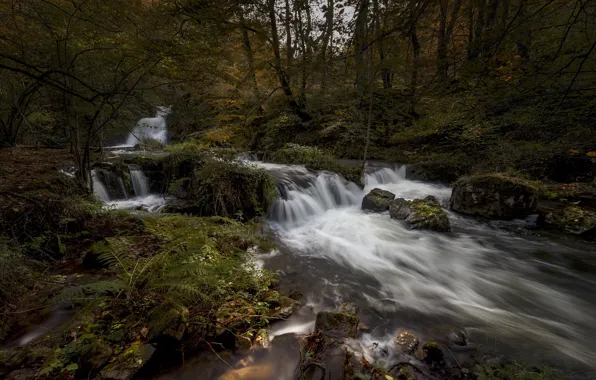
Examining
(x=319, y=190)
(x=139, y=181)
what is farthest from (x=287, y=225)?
(x=139, y=181)

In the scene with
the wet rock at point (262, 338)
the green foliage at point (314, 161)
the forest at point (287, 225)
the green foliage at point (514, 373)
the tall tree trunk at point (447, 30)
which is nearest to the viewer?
the green foliage at point (514, 373)

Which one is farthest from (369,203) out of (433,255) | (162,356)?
(162,356)

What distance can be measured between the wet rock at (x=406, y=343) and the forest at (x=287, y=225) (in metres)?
0.03

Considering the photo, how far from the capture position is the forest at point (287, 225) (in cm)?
229

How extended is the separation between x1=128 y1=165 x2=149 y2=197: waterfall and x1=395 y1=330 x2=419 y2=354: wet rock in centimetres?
777

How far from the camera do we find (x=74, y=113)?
4.65m

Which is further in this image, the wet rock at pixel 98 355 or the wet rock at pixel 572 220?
the wet rock at pixel 572 220

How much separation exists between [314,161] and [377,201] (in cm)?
312

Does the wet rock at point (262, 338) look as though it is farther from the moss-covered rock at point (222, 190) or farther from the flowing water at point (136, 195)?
the flowing water at point (136, 195)

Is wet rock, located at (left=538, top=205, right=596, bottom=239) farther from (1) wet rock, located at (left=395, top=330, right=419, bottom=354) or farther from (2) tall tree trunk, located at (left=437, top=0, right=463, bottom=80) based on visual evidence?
(1) wet rock, located at (left=395, top=330, right=419, bottom=354)

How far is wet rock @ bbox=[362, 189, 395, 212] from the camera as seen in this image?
770 cm

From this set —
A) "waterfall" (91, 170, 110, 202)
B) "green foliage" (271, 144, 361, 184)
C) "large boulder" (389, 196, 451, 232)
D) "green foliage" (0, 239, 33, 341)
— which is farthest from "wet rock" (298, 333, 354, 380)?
"green foliage" (271, 144, 361, 184)

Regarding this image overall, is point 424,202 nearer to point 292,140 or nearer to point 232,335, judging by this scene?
point 232,335

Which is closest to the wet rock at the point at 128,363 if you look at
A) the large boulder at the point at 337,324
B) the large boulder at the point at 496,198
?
the large boulder at the point at 337,324
